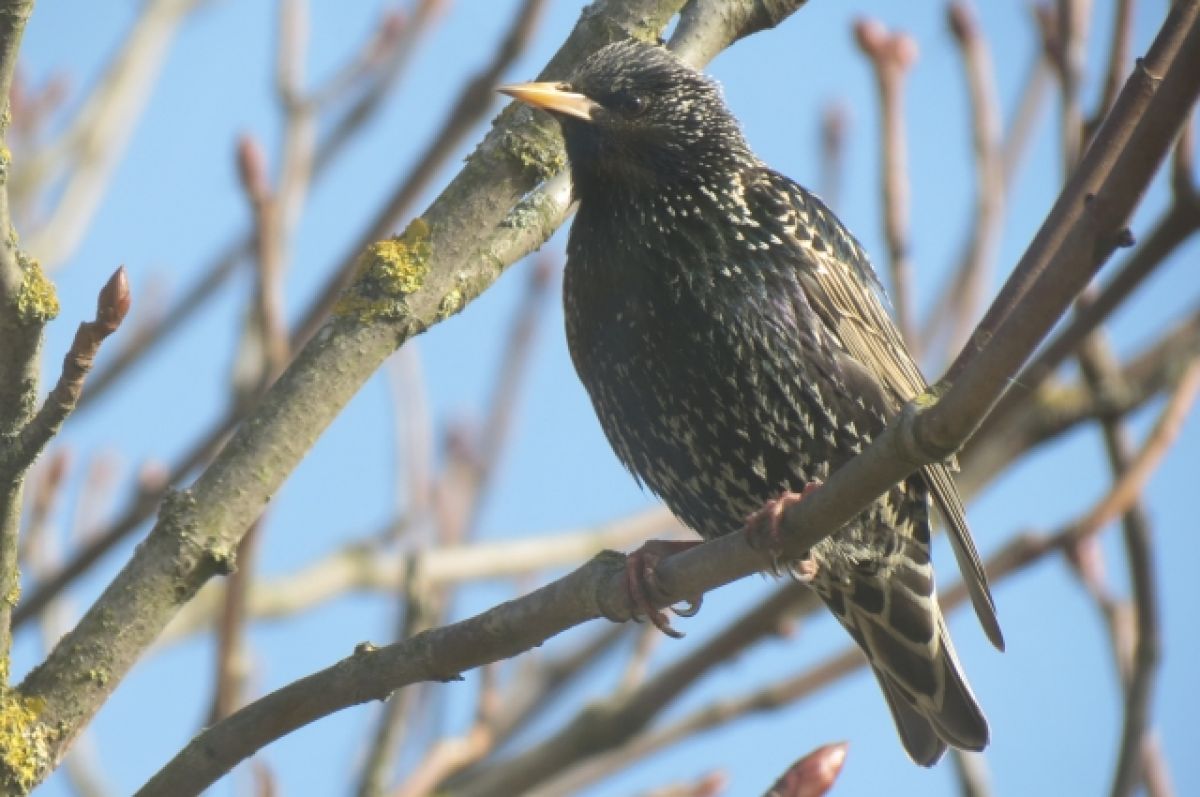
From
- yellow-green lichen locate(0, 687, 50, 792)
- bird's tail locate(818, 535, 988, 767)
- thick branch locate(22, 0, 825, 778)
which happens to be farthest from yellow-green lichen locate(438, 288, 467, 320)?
bird's tail locate(818, 535, 988, 767)

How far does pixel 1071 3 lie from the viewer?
11.6ft

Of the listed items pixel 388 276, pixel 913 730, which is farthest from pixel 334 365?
pixel 913 730

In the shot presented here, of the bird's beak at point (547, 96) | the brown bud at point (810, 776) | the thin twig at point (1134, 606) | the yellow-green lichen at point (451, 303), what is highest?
the bird's beak at point (547, 96)

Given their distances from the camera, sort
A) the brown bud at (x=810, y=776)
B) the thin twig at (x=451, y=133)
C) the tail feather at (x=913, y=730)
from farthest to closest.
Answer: the tail feather at (x=913, y=730) < the thin twig at (x=451, y=133) < the brown bud at (x=810, y=776)

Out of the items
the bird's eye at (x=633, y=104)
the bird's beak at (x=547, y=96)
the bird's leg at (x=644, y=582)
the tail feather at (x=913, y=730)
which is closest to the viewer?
the bird's leg at (x=644, y=582)

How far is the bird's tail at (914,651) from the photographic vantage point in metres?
4.23

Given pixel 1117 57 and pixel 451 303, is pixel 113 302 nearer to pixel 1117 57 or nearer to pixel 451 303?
pixel 451 303

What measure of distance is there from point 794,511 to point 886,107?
1831mm

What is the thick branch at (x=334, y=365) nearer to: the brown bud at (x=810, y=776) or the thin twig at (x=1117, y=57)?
the brown bud at (x=810, y=776)

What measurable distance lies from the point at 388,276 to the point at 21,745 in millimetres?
1045

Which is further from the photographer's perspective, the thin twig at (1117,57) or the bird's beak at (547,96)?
the bird's beak at (547,96)

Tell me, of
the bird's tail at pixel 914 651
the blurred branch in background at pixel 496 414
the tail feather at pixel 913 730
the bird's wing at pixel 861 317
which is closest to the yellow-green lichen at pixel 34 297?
the blurred branch in background at pixel 496 414

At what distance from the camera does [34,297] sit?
2.45 m

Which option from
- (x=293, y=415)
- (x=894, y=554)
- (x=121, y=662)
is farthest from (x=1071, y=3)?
(x=121, y=662)
